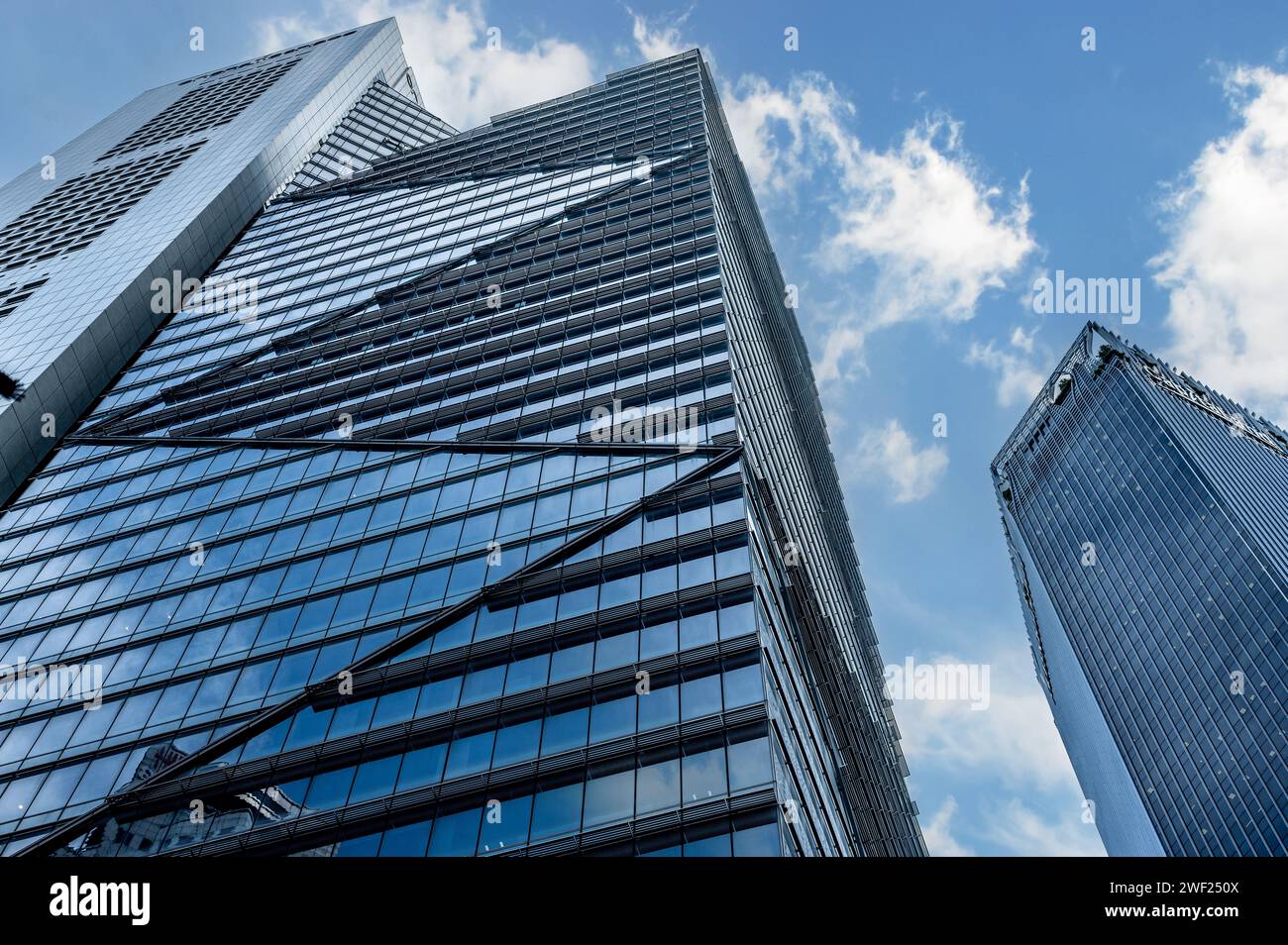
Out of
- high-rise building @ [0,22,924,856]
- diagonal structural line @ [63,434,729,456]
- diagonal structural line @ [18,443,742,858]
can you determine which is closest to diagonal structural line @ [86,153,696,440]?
high-rise building @ [0,22,924,856]

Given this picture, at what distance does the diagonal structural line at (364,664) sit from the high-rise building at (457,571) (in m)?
0.10

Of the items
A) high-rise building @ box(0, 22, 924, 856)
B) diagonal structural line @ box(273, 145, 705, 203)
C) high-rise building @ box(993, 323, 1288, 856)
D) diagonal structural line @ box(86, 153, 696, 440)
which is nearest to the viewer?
high-rise building @ box(0, 22, 924, 856)

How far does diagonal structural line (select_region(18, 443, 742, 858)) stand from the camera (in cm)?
2831

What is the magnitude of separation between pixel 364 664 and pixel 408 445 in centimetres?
1434

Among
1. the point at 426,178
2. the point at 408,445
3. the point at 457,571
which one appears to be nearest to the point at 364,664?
the point at 457,571

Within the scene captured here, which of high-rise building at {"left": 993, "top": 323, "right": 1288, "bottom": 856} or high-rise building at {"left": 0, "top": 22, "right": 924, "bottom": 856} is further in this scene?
high-rise building at {"left": 993, "top": 323, "right": 1288, "bottom": 856}

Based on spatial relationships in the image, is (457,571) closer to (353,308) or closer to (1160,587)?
(353,308)

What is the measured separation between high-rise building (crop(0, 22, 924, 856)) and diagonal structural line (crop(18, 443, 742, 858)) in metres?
0.10

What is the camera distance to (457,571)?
1310 inches

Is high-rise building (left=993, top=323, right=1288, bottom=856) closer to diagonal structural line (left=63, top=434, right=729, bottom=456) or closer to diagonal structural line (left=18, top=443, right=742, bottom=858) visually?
diagonal structural line (left=63, top=434, right=729, bottom=456)

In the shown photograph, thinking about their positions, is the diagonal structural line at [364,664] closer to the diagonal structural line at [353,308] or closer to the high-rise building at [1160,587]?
the diagonal structural line at [353,308]
